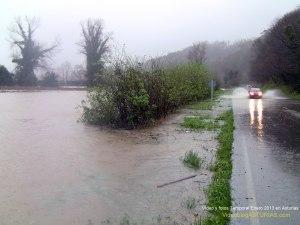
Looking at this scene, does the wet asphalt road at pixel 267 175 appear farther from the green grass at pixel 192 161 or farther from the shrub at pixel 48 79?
the shrub at pixel 48 79

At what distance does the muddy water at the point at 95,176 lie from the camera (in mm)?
7438

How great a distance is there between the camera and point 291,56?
5012 centimetres

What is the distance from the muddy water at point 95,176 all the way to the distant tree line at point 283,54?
33021mm

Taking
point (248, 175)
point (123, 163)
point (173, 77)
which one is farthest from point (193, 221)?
point (173, 77)

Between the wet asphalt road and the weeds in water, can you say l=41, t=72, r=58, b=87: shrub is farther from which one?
the weeds in water

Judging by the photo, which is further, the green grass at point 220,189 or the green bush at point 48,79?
the green bush at point 48,79

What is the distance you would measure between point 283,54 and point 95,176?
49228 mm

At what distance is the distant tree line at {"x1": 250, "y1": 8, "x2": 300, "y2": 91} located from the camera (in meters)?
47.0

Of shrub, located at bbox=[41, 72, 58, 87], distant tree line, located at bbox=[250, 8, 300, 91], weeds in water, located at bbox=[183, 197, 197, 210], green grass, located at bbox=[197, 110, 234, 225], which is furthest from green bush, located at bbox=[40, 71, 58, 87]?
weeds in water, located at bbox=[183, 197, 197, 210]

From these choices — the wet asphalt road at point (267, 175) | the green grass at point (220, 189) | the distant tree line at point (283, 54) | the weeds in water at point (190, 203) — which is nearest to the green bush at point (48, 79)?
the distant tree line at point (283, 54)

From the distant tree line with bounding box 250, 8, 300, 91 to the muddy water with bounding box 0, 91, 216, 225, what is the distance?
108 ft

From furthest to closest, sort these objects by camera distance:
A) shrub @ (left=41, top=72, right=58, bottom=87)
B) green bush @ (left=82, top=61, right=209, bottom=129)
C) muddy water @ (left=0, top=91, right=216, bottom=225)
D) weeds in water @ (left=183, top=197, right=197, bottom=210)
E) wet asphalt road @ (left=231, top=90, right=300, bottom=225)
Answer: shrub @ (left=41, top=72, right=58, bottom=87) → green bush @ (left=82, top=61, right=209, bottom=129) → weeds in water @ (left=183, top=197, right=197, bottom=210) → muddy water @ (left=0, top=91, right=216, bottom=225) → wet asphalt road @ (left=231, top=90, right=300, bottom=225)

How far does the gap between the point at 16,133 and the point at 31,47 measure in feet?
208

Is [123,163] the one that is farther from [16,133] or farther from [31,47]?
[31,47]
